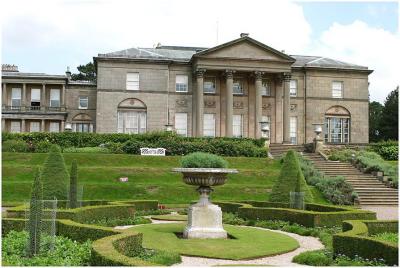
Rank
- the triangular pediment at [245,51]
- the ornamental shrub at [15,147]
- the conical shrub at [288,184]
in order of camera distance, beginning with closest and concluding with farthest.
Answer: the conical shrub at [288,184]
the ornamental shrub at [15,147]
the triangular pediment at [245,51]

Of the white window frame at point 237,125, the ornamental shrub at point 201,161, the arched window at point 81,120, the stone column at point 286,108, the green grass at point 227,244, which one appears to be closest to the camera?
the green grass at point 227,244

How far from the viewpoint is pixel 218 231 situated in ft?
54.3

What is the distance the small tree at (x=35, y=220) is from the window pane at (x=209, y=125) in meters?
34.3

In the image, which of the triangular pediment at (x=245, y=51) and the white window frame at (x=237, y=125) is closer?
the triangular pediment at (x=245, y=51)

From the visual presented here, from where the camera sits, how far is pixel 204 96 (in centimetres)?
4681

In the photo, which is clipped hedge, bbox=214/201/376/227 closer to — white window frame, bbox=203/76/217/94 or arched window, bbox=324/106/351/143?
white window frame, bbox=203/76/217/94

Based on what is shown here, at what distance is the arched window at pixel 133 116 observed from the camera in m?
45.9

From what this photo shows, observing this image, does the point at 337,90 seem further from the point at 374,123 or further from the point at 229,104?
the point at 374,123

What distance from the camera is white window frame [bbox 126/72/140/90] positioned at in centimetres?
4612

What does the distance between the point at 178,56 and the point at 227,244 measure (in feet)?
115

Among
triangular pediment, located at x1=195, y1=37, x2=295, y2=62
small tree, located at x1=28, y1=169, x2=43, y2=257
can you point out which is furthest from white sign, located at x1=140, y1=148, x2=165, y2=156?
small tree, located at x1=28, y1=169, x2=43, y2=257

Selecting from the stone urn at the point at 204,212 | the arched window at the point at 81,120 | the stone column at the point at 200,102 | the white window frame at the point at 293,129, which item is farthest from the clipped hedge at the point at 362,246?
the arched window at the point at 81,120

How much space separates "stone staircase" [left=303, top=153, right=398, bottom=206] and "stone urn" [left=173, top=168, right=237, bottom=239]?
1522 cm

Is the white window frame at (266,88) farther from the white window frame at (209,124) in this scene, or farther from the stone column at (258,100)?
the white window frame at (209,124)
